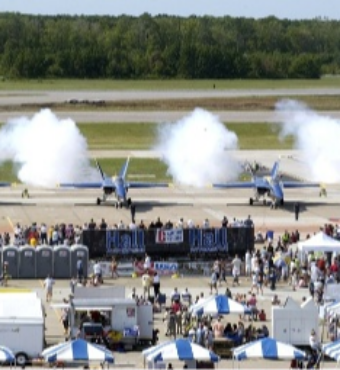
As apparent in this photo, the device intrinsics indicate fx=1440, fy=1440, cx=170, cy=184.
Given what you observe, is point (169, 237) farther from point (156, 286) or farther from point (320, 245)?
point (156, 286)

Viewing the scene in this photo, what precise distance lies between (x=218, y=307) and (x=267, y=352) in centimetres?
677

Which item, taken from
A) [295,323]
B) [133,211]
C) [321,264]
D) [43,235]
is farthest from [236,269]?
[133,211]

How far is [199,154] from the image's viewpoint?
9619 centimetres

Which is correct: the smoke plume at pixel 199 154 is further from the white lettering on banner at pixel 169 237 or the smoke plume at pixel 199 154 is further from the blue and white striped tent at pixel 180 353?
the blue and white striped tent at pixel 180 353

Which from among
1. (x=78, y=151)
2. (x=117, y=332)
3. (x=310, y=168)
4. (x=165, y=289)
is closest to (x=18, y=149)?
(x=78, y=151)

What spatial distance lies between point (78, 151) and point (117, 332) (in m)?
50.8

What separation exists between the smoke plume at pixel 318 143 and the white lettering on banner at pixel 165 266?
115 feet

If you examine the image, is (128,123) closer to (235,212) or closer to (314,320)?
(235,212)

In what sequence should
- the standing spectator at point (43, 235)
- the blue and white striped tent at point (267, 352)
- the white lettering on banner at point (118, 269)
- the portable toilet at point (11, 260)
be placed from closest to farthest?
the blue and white striped tent at point (267, 352) < the portable toilet at point (11, 260) < the white lettering on banner at point (118, 269) < the standing spectator at point (43, 235)

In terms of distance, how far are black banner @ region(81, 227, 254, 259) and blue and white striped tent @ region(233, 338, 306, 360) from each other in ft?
68.0

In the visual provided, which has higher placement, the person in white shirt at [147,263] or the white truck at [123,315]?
the white truck at [123,315]

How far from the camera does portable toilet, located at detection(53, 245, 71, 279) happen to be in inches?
2344

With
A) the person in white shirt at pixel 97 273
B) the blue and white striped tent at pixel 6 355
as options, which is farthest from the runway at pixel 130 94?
the blue and white striped tent at pixel 6 355

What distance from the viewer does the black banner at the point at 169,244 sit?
203ft
